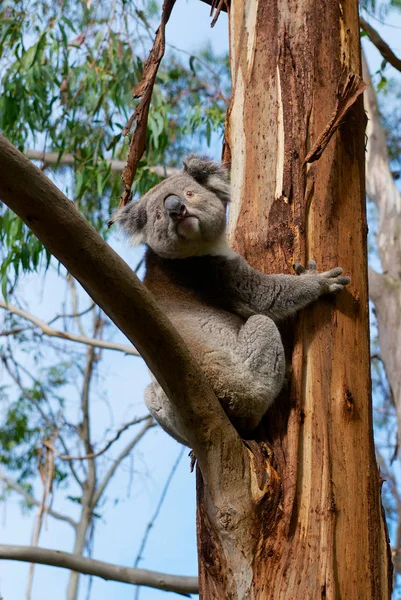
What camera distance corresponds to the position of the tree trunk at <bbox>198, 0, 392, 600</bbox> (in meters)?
2.15

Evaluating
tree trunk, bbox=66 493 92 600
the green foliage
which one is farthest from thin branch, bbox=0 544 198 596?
tree trunk, bbox=66 493 92 600

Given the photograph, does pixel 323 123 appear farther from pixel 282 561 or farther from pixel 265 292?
pixel 282 561

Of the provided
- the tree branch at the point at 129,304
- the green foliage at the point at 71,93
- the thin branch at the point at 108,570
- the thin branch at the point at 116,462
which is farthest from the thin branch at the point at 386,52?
the thin branch at the point at 116,462

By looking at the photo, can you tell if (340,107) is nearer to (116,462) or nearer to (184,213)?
(184,213)

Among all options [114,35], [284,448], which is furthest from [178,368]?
[114,35]

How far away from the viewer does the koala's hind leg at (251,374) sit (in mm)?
2551

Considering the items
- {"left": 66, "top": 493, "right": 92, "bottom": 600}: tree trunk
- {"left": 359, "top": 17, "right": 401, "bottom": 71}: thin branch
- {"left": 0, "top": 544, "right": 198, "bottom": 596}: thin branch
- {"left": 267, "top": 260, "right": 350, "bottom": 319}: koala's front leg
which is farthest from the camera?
{"left": 66, "top": 493, "right": 92, "bottom": 600}: tree trunk

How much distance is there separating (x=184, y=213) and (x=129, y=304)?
3.72 ft

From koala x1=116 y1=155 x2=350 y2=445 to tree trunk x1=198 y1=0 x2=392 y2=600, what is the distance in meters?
0.08

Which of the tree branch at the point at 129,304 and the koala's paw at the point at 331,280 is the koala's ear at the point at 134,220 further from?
the tree branch at the point at 129,304

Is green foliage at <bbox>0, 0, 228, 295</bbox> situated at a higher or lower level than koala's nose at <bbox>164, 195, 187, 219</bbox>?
higher

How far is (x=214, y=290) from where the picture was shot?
298cm

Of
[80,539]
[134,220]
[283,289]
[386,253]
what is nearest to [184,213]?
[134,220]

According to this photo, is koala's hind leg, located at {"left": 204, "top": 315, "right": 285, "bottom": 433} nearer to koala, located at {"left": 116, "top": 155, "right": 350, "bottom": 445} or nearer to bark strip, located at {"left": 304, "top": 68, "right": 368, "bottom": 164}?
koala, located at {"left": 116, "top": 155, "right": 350, "bottom": 445}
